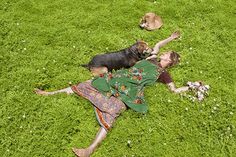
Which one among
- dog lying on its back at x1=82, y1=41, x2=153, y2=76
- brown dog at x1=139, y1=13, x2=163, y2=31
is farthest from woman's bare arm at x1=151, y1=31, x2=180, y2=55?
dog lying on its back at x1=82, y1=41, x2=153, y2=76

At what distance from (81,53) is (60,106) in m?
1.74

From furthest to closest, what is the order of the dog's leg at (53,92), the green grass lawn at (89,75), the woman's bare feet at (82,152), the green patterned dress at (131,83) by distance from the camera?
the dog's leg at (53,92) → the green patterned dress at (131,83) → the green grass lawn at (89,75) → the woman's bare feet at (82,152)

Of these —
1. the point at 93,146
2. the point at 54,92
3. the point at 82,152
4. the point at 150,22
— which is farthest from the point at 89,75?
the point at 150,22

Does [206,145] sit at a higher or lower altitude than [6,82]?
lower

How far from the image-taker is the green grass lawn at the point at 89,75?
8.48m

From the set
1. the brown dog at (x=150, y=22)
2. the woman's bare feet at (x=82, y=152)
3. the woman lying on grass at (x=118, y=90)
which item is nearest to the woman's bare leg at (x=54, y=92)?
the woman lying on grass at (x=118, y=90)

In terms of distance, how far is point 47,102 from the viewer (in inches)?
354

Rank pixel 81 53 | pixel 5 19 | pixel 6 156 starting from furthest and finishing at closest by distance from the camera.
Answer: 1. pixel 5 19
2. pixel 81 53
3. pixel 6 156

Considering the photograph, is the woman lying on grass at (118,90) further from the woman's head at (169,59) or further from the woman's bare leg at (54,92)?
the woman's head at (169,59)

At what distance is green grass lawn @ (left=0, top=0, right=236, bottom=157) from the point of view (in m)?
8.48

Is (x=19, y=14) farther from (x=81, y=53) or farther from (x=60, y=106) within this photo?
(x=60, y=106)

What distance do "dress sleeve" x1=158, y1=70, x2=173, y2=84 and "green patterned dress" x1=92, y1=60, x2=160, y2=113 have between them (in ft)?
0.44

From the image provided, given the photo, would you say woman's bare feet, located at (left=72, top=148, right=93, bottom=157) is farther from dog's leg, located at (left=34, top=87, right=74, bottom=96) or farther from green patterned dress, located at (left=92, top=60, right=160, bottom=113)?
dog's leg, located at (left=34, top=87, right=74, bottom=96)

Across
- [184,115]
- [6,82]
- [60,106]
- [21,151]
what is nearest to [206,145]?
[184,115]
